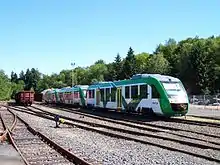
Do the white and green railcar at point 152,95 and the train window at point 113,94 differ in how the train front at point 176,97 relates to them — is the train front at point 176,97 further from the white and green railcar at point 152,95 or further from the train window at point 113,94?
the train window at point 113,94

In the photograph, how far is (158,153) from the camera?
11992mm

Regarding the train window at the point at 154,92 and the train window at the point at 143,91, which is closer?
the train window at the point at 154,92

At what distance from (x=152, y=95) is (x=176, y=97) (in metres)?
1.71

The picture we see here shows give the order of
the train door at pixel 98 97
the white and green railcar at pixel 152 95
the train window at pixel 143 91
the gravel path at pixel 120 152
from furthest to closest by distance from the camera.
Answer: the train door at pixel 98 97 → the train window at pixel 143 91 → the white and green railcar at pixel 152 95 → the gravel path at pixel 120 152

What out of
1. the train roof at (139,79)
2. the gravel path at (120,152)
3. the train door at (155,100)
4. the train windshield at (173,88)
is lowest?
the gravel path at (120,152)

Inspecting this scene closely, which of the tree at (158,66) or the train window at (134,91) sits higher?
the tree at (158,66)

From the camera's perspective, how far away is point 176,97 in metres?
25.3

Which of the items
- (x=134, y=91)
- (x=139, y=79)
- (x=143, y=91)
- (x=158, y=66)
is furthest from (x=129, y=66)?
(x=143, y=91)

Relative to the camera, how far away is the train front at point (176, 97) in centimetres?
2494

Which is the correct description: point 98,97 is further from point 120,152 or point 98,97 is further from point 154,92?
point 120,152

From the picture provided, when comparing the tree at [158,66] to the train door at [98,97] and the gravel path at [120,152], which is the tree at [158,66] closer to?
the train door at [98,97]

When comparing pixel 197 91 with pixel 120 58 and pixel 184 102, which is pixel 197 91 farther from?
pixel 184 102

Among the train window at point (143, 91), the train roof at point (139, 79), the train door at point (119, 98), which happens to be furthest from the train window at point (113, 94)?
the train window at point (143, 91)

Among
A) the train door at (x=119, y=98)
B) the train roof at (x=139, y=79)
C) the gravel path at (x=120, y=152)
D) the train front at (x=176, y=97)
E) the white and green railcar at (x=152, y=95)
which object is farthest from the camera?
the train door at (x=119, y=98)
